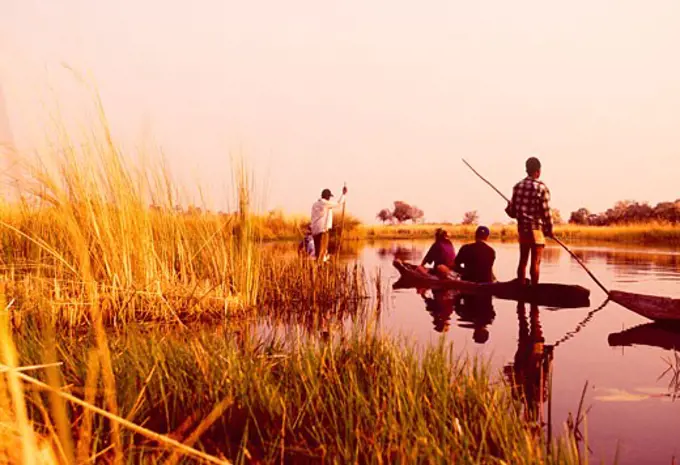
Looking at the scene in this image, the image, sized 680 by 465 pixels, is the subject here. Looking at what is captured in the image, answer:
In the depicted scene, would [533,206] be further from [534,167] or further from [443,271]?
[443,271]

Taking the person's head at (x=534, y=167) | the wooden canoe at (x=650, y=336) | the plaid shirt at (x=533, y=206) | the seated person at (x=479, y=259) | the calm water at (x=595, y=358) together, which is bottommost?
the wooden canoe at (x=650, y=336)

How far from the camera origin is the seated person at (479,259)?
11461 millimetres

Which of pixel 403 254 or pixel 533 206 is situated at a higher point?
pixel 533 206

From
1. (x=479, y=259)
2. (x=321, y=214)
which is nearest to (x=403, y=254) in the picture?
(x=321, y=214)

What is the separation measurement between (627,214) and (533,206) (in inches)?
2312

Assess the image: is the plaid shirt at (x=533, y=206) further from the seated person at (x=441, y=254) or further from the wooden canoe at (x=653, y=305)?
the wooden canoe at (x=653, y=305)

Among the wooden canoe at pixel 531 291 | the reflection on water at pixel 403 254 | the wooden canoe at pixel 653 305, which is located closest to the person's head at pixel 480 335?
the wooden canoe at pixel 653 305

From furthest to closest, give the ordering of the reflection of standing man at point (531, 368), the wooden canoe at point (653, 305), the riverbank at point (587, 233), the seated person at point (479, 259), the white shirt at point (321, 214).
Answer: the riverbank at point (587, 233) → the white shirt at point (321, 214) → the seated person at point (479, 259) → the wooden canoe at point (653, 305) → the reflection of standing man at point (531, 368)

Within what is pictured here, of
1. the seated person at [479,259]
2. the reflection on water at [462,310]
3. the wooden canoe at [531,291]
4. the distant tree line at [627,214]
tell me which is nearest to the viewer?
the reflection on water at [462,310]

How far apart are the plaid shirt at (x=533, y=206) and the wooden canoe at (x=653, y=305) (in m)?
2.74

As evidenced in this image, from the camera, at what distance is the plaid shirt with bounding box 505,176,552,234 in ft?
35.5

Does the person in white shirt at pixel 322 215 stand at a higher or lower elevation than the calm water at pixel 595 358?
higher

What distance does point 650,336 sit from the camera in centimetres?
797

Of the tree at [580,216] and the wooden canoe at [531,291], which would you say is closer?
the wooden canoe at [531,291]
